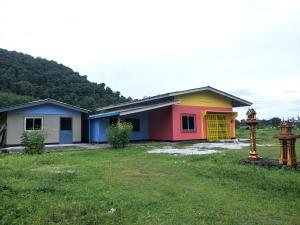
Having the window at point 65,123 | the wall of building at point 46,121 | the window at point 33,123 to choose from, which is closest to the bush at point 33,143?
the wall of building at point 46,121

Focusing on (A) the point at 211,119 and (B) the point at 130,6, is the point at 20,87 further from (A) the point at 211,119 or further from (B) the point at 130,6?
(B) the point at 130,6

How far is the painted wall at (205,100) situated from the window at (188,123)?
2.84ft

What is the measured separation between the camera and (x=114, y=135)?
17016mm

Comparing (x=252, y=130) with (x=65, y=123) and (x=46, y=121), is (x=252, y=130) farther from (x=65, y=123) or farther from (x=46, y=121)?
(x=65, y=123)

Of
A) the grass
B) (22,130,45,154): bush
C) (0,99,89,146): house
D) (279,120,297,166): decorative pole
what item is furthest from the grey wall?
(279,120,297,166): decorative pole

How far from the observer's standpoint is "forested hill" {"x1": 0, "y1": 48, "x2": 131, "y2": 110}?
3572 cm

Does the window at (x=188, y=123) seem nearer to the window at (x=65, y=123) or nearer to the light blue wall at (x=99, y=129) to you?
the light blue wall at (x=99, y=129)

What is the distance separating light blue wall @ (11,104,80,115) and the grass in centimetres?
1145

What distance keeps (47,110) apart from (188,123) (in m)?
9.59

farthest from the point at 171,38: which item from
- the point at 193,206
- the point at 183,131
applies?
the point at 193,206

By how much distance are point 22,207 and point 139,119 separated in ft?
59.8

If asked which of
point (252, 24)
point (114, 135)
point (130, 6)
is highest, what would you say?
point (130, 6)

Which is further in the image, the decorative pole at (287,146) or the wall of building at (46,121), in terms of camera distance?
the wall of building at (46,121)

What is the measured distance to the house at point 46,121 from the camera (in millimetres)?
19000
